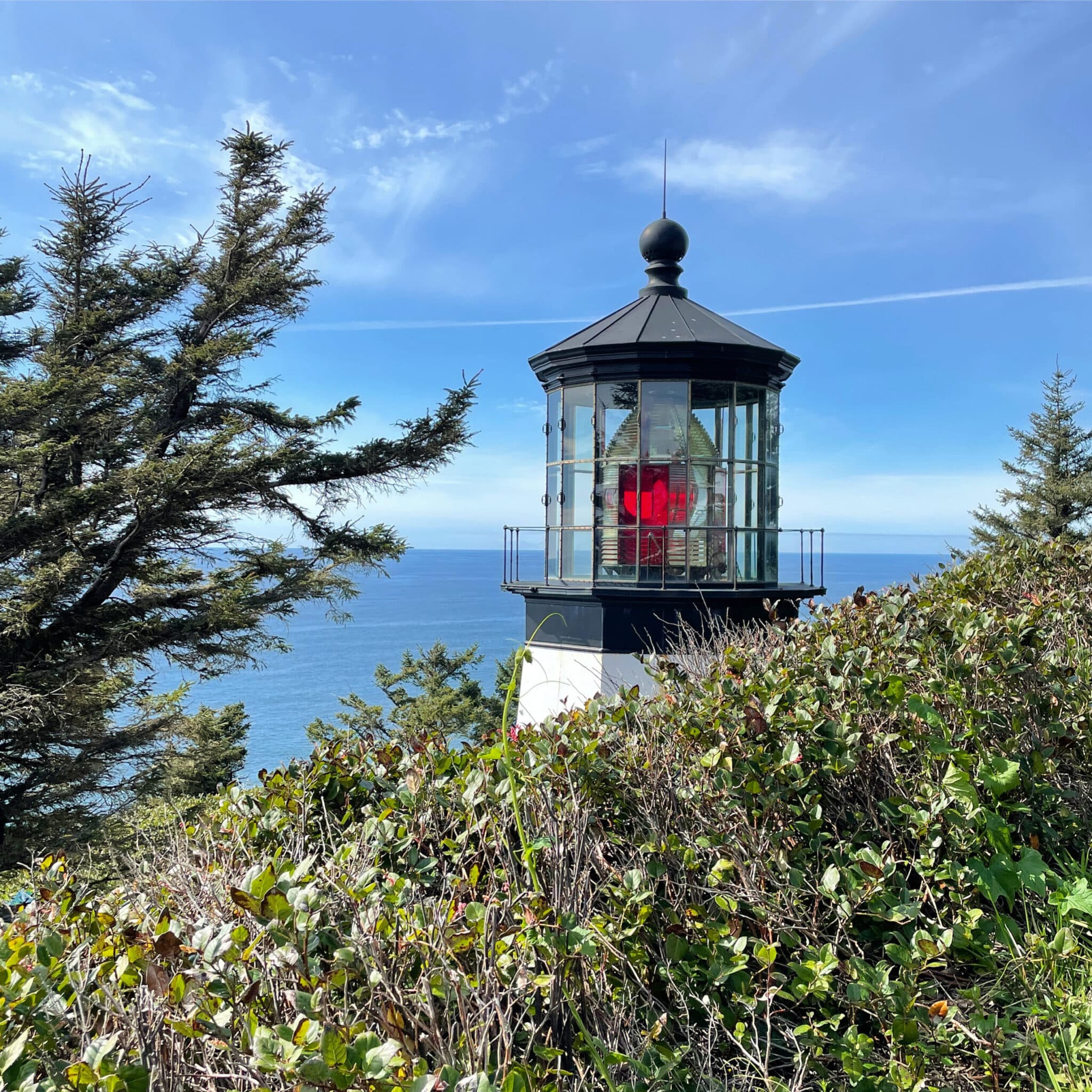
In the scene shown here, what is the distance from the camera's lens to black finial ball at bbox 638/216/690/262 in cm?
963

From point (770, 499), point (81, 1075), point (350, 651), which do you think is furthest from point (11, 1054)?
point (350, 651)

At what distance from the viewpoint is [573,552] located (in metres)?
9.08

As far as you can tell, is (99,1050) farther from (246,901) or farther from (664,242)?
(664,242)

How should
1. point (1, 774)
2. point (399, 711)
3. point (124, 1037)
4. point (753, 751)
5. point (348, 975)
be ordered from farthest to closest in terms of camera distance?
point (399, 711)
point (1, 774)
point (753, 751)
point (348, 975)
point (124, 1037)

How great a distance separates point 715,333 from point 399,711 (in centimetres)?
1631

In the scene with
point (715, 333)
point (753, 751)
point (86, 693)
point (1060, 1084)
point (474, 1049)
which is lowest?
point (86, 693)

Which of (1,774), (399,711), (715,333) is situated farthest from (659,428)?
(399,711)

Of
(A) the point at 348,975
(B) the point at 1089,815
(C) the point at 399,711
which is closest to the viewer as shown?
(A) the point at 348,975

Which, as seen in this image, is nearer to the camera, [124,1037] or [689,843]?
[124,1037]

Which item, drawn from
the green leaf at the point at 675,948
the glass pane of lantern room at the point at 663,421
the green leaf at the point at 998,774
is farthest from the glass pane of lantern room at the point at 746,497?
the green leaf at the point at 675,948

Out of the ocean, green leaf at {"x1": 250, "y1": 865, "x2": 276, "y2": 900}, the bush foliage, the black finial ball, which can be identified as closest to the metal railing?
the ocean

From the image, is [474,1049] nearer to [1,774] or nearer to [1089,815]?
[1089,815]

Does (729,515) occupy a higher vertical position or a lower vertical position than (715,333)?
lower

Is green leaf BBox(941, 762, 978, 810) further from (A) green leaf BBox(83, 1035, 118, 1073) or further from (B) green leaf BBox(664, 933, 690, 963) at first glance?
(A) green leaf BBox(83, 1035, 118, 1073)
